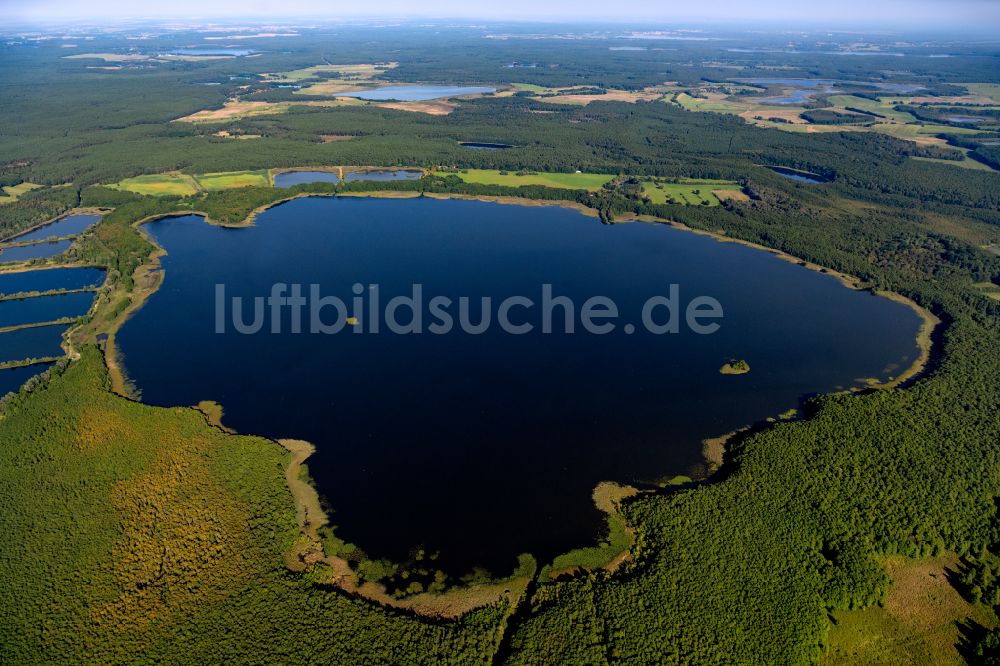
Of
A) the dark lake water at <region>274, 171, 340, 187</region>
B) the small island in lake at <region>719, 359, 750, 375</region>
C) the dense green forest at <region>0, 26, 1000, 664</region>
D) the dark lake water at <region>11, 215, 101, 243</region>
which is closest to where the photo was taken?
the dense green forest at <region>0, 26, 1000, 664</region>

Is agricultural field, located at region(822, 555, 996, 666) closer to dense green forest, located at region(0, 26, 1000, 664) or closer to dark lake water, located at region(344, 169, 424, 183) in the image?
→ dense green forest, located at region(0, 26, 1000, 664)

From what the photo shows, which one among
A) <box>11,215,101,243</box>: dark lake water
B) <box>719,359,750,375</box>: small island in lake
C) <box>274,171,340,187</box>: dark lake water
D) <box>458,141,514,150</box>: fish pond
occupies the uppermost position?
<box>458,141,514,150</box>: fish pond

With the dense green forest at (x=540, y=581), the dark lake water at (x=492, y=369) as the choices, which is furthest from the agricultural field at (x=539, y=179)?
the dense green forest at (x=540, y=581)

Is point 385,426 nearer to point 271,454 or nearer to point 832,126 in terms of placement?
point 271,454

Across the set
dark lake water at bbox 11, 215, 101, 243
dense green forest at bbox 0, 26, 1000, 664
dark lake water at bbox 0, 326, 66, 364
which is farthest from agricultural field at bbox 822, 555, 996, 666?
dark lake water at bbox 11, 215, 101, 243

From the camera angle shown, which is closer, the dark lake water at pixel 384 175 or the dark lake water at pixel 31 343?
the dark lake water at pixel 31 343

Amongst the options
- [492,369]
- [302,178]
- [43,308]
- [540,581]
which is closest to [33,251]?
[43,308]

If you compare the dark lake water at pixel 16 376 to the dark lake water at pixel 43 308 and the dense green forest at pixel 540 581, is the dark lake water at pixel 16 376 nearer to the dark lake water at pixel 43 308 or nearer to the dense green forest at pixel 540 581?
the dense green forest at pixel 540 581
